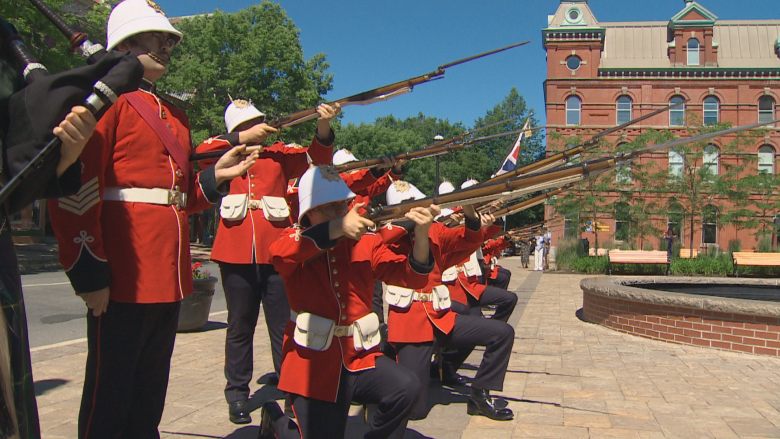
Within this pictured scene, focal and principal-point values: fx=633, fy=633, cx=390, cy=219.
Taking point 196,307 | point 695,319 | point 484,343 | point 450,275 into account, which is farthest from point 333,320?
point 695,319

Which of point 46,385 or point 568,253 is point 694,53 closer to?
point 568,253

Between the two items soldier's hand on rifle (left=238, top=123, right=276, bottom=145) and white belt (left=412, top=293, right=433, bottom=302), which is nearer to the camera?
soldier's hand on rifle (left=238, top=123, right=276, bottom=145)

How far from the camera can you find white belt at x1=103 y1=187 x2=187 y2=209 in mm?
2885

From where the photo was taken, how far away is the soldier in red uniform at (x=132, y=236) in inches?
104

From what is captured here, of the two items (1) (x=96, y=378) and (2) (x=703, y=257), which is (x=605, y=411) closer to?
(1) (x=96, y=378)

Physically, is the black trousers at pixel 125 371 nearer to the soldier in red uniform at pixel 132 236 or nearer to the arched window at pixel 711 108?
the soldier in red uniform at pixel 132 236

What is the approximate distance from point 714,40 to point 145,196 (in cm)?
4491

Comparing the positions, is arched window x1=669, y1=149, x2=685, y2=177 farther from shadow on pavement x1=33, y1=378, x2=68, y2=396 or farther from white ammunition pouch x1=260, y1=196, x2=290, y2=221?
shadow on pavement x1=33, y1=378, x2=68, y2=396

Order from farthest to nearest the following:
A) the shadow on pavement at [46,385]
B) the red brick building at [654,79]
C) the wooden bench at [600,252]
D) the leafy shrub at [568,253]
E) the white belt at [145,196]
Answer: the red brick building at [654,79] → the wooden bench at [600,252] → the leafy shrub at [568,253] → the shadow on pavement at [46,385] → the white belt at [145,196]

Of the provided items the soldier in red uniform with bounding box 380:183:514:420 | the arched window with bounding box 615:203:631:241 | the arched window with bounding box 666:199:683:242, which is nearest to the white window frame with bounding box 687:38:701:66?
the arched window with bounding box 666:199:683:242

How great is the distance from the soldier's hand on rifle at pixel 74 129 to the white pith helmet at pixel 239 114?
2.73 metres

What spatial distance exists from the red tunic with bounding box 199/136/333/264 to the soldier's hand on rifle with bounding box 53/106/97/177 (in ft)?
8.30

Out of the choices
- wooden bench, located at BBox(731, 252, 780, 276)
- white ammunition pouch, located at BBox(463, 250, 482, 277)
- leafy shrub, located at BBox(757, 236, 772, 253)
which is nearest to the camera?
white ammunition pouch, located at BBox(463, 250, 482, 277)

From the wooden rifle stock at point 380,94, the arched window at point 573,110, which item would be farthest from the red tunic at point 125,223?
the arched window at point 573,110
